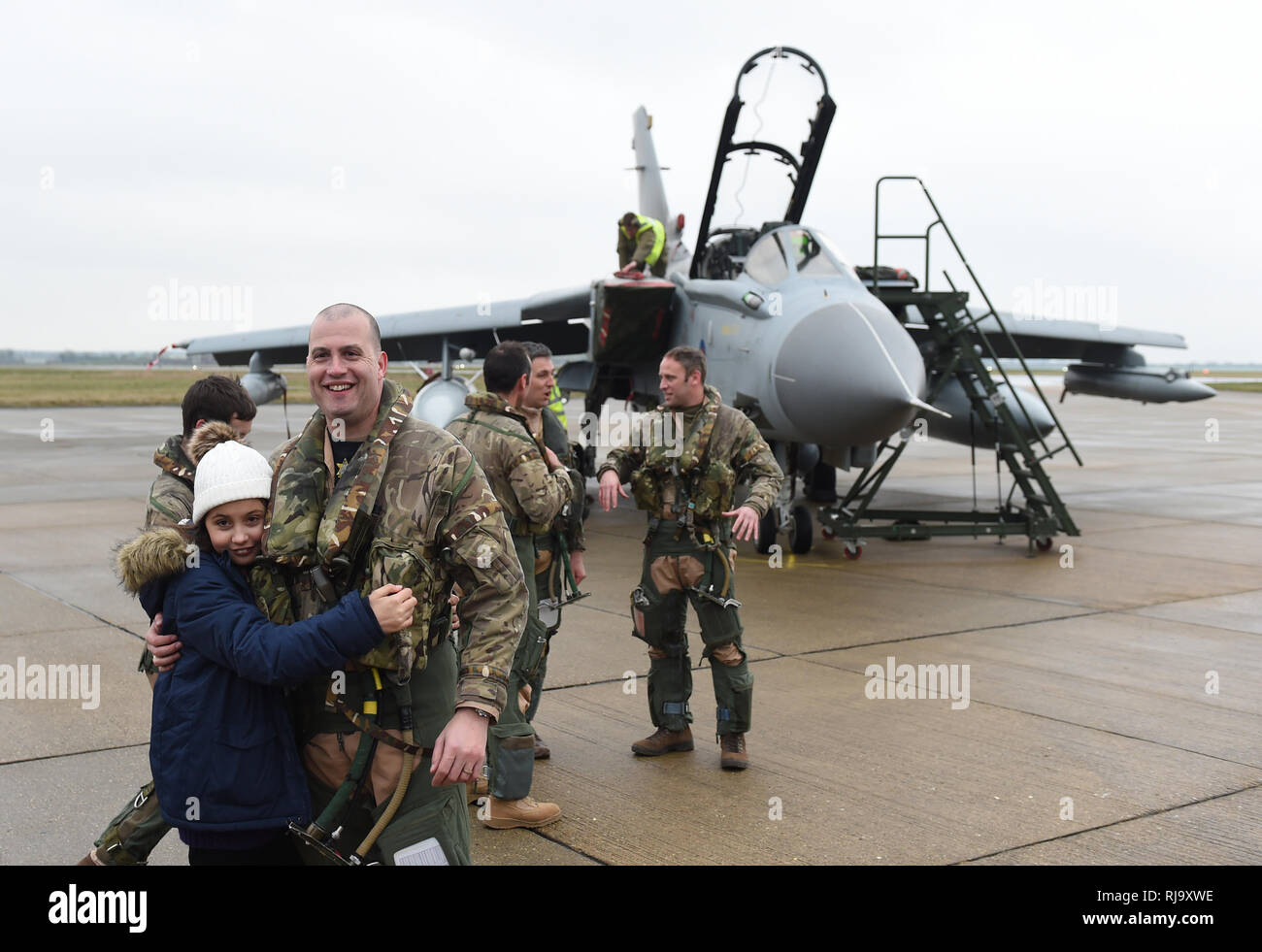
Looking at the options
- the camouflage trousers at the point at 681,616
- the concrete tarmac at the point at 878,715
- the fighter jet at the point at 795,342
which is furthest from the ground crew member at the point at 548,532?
the fighter jet at the point at 795,342

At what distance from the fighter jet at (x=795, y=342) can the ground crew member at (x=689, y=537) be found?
13.0 feet

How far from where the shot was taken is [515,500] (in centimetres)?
482

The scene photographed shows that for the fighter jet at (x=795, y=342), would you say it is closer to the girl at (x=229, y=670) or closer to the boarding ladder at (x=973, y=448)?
the boarding ladder at (x=973, y=448)

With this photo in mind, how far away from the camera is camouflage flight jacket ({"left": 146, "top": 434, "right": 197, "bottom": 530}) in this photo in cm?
360

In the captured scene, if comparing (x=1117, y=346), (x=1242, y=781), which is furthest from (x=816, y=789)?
(x=1117, y=346)

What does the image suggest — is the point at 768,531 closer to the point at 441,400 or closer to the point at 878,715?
the point at 441,400

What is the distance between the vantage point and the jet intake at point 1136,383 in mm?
17734

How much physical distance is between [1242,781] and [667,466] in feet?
9.53

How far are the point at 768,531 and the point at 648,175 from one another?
26.9ft

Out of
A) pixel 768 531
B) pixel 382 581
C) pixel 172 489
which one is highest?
pixel 172 489
